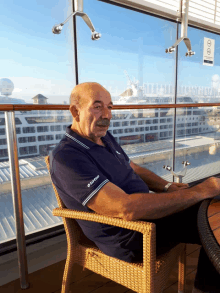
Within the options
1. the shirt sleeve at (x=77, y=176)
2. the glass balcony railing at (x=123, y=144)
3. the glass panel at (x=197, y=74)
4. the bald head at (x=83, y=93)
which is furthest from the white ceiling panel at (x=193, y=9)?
the shirt sleeve at (x=77, y=176)

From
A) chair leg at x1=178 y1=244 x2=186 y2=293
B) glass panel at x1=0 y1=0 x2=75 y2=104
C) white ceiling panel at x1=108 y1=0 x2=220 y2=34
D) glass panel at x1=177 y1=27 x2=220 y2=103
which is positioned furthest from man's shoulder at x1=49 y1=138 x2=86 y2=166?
glass panel at x1=177 y1=27 x2=220 y2=103

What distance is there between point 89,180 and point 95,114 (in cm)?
41

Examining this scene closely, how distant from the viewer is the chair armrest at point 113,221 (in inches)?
37.3

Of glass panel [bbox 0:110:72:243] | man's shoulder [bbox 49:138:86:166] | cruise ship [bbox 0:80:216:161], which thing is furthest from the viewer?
cruise ship [bbox 0:80:216:161]

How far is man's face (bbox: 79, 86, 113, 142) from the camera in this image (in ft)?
4.13

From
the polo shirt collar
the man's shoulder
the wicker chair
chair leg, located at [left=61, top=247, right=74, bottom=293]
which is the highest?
the polo shirt collar

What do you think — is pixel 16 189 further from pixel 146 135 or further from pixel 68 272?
pixel 146 135

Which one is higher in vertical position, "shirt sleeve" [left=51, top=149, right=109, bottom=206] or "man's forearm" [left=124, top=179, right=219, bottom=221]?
"shirt sleeve" [left=51, top=149, right=109, bottom=206]

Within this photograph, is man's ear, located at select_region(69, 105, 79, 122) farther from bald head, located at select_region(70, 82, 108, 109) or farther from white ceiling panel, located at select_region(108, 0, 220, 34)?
white ceiling panel, located at select_region(108, 0, 220, 34)

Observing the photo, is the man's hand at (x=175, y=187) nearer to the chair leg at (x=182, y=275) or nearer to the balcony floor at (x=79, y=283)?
the chair leg at (x=182, y=275)

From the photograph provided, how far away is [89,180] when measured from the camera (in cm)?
101

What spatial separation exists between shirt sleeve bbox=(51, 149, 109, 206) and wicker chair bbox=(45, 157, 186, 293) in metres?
0.11

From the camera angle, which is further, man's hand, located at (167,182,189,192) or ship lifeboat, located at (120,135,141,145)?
ship lifeboat, located at (120,135,141,145)

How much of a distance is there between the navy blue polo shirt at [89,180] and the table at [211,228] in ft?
1.10
